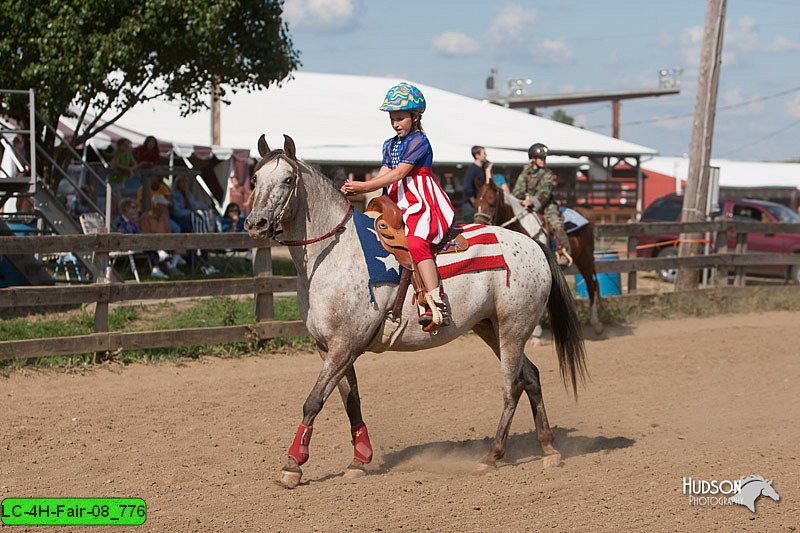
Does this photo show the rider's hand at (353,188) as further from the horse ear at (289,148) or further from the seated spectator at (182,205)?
the seated spectator at (182,205)

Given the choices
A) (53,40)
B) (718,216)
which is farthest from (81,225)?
(718,216)

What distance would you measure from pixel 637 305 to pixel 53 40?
30.9ft

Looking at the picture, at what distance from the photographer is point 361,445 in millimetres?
6125

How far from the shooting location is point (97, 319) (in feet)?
30.8

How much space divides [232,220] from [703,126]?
8.73 meters

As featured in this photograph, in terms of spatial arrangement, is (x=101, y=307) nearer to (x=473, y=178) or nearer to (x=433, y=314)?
(x=433, y=314)

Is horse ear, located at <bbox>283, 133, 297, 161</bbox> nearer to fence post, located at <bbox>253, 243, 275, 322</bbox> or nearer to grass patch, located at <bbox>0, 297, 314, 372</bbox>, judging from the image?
grass patch, located at <bbox>0, 297, 314, 372</bbox>

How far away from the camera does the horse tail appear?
→ 6969mm

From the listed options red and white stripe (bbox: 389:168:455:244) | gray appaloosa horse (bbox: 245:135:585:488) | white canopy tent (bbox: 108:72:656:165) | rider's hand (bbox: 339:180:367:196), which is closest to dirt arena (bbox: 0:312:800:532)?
gray appaloosa horse (bbox: 245:135:585:488)

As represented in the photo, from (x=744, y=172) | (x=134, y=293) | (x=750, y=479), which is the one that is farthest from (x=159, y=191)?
(x=744, y=172)

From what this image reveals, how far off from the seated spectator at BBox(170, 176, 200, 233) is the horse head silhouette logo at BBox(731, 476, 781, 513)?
1235 cm

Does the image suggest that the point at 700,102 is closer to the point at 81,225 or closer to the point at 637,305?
the point at 637,305

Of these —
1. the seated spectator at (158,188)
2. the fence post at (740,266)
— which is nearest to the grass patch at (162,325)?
the seated spectator at (158,188)

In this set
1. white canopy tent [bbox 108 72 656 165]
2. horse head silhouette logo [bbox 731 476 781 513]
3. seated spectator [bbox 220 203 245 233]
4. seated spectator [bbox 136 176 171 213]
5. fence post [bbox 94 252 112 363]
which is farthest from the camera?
white canopy tent [bbox 108 72 656 165]
